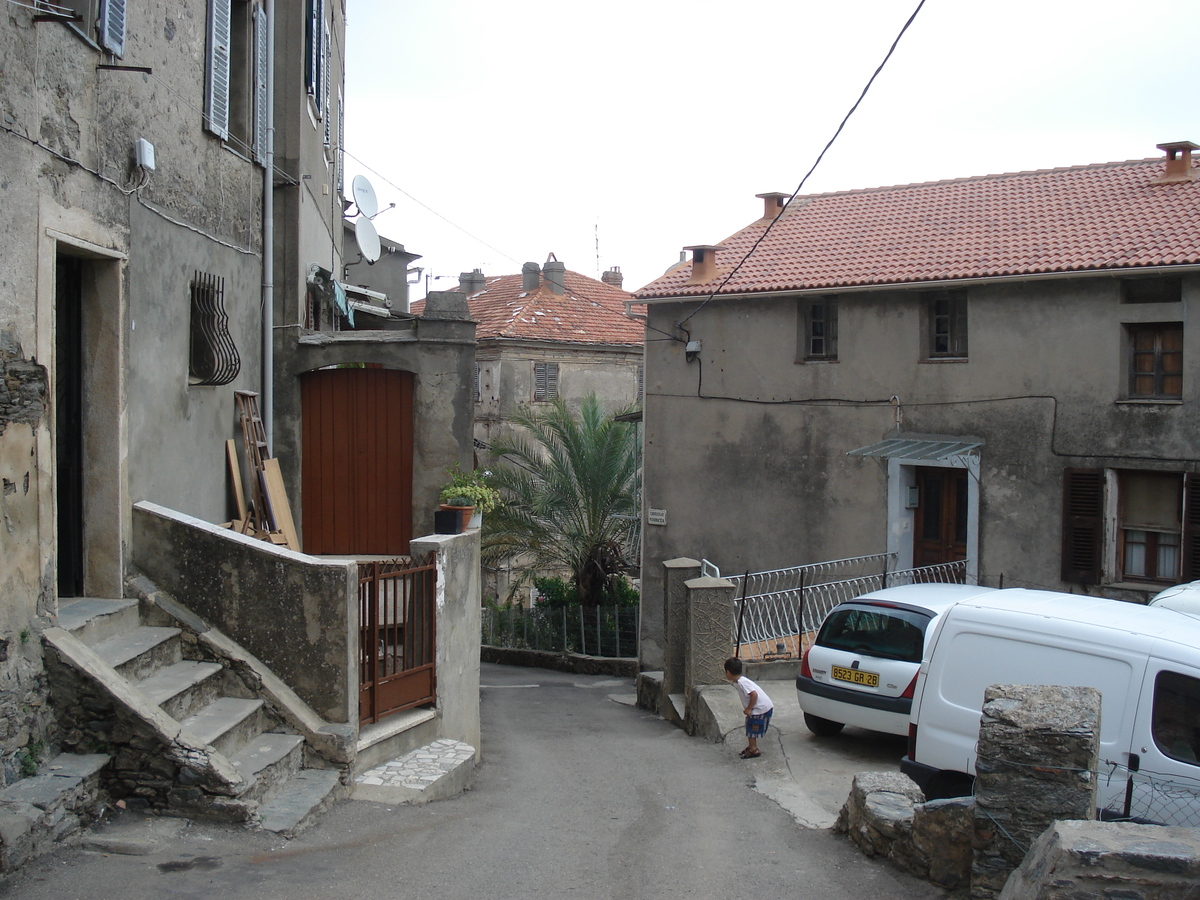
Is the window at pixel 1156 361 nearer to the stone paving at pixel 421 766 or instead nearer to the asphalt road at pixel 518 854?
the asphalt road at pixel 518 854

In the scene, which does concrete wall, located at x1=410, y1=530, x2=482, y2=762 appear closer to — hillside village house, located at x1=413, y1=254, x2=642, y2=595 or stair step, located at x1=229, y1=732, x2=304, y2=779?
stair step, located at x1=229, y1=732, x2=304, y2=779

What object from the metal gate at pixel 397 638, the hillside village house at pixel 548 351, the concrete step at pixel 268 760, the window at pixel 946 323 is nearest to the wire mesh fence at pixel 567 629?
the hillside village house at pixel 548 351

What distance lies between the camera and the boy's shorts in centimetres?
964

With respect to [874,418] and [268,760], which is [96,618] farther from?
[874,418]

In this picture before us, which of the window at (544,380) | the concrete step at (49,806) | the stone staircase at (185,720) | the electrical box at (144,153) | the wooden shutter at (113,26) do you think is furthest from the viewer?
the window at (544,380)

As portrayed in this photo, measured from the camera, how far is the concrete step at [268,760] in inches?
257

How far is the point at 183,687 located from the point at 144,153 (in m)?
4.01

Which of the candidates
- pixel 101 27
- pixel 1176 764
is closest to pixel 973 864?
pixel 1176 764

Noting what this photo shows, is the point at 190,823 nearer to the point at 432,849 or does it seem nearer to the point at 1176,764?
the point at 432,849

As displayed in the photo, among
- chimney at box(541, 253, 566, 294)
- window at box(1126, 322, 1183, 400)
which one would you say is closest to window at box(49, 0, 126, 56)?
window at box(1126, 322, 1183, 400)

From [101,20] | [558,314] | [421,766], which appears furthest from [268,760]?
[558,314]

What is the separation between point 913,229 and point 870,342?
8.17ft

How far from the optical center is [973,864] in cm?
512

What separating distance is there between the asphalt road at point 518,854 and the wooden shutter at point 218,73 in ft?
20.3
